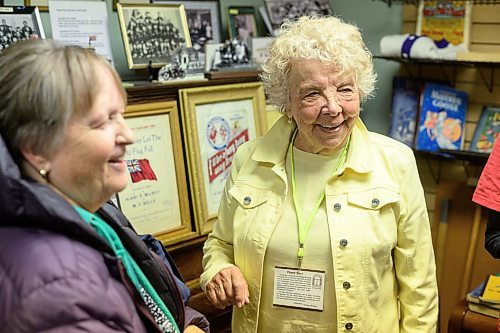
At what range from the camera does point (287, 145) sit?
5.64 feet

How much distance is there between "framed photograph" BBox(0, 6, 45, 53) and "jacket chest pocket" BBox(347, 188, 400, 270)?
122cm

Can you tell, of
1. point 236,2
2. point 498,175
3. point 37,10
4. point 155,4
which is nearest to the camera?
point 498,175

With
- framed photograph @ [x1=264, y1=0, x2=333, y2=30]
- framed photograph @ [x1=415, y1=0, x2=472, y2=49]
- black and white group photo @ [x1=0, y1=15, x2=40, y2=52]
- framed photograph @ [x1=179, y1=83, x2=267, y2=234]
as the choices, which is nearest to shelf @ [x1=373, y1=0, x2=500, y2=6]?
framed photograph @ [x1=415, y1=0, x2=472, y2=49]

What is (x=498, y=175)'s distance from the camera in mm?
1748

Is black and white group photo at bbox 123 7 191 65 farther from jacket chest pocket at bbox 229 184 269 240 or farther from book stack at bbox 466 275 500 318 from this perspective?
book stack at bbox 466 275 500 318

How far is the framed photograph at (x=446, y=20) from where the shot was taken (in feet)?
8.77

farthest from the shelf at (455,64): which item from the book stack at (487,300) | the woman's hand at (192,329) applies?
the woman's hand at (192,329)

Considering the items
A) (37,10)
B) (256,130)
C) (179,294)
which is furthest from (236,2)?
(179,294)

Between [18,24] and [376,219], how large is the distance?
1345 millimetres

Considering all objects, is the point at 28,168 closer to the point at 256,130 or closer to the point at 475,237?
the point at 256,130

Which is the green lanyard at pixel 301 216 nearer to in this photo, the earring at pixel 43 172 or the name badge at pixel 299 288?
the name badge at pixel 299 288

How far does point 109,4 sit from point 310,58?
1.16 meters

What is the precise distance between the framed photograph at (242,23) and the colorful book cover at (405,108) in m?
0.77

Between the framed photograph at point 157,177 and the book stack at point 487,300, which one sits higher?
the framed photograph at point 157,177
